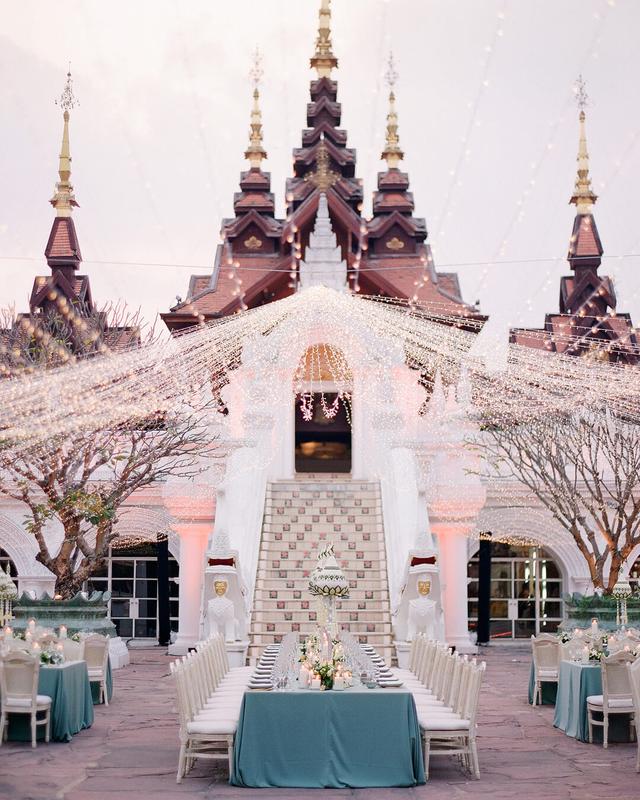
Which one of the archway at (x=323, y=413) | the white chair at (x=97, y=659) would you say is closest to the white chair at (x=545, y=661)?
the white chair at (x=97, y=659)

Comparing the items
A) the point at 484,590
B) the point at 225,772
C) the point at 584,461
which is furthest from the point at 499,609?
the point at 225,772

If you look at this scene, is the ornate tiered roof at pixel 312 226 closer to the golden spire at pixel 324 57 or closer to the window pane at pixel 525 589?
the golden spire at pixel 324 57

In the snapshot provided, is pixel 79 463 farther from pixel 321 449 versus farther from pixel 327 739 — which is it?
pixel 321 449

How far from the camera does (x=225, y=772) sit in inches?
369

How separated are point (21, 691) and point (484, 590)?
1382 cm

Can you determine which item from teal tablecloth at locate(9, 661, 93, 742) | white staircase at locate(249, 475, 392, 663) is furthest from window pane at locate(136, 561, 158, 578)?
teal tablecloth at locate(9, 661, 93, 742)

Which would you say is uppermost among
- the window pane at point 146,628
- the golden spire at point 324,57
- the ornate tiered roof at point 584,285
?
the golden spire at point 324,57

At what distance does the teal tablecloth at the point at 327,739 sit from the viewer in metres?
8.69

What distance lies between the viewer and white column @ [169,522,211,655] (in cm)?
1980

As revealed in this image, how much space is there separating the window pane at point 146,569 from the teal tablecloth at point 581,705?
13.9m

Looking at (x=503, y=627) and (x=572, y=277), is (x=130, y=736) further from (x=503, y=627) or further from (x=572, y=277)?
(x=572, y=277)

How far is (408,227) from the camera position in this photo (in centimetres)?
3141

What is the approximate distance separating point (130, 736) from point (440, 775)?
352 centimetres

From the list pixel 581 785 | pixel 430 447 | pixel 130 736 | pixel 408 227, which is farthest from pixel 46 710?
pixel 408 227
